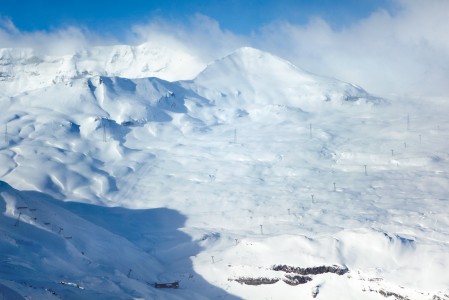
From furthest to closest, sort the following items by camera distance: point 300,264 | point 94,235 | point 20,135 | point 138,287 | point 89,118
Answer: point 89,118 → point 20,135 → point 94,235 → point 300,264 → point 138,287

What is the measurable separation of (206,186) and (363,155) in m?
45.3

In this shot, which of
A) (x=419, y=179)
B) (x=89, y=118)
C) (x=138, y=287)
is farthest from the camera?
(x=89, y=118)

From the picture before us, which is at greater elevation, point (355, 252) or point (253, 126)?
point (253, 126)

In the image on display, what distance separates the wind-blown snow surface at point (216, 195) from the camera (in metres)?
58.6

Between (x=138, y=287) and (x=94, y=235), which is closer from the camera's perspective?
(x=138, y=287)

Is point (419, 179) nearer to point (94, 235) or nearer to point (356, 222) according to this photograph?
point (356, 222)

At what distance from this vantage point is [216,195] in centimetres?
11025

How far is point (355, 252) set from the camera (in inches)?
2601

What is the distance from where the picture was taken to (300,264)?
63906 millimetres

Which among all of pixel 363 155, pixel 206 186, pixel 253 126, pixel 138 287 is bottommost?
pixel 138 287

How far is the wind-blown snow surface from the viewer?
2306 inches

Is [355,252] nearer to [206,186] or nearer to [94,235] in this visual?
[94,235]

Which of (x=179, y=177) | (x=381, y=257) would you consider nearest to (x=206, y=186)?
(x=179, y=177)

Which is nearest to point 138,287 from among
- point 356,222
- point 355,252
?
point 355,252
